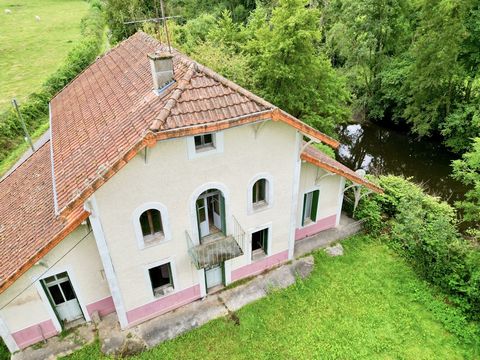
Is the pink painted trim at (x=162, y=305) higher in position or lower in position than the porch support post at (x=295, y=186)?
lower

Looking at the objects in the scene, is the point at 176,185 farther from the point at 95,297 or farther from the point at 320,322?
the point at 320,322

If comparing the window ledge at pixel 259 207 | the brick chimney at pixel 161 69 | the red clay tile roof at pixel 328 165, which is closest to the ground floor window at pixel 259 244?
the window ledge at pixel 259 207

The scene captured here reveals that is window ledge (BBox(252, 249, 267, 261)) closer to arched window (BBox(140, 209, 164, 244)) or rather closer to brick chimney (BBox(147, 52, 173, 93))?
arched window (BBox(140, 209, 164, 244))

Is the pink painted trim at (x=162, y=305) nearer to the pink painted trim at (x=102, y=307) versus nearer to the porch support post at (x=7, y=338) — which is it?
the pink painted trim at (x=102, y=307)

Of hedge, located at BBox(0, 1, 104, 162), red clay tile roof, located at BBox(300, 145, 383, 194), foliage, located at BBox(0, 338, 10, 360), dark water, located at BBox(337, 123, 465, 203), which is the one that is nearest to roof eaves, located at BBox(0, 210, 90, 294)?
foliage, located at BBox(0, 338, 10, 360)

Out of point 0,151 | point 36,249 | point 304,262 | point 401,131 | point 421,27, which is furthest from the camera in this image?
point 401,131

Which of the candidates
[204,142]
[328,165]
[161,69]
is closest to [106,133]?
[161,69]

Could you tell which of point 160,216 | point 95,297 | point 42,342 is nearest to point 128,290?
point 95,297
